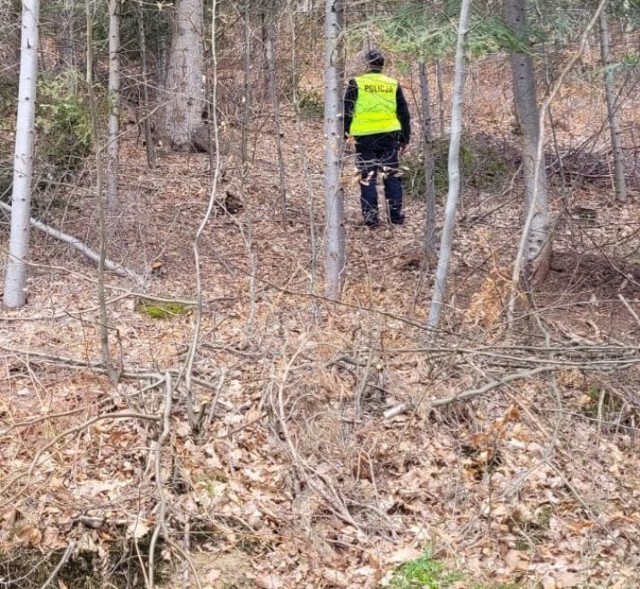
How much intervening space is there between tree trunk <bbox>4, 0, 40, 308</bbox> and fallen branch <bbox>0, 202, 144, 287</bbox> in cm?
101

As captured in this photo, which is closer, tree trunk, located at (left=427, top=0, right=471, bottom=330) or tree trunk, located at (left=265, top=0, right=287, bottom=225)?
tree trunk, located at (left=427, top=0, right=471, bottom=330)

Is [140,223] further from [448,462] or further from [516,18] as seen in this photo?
[448,462]

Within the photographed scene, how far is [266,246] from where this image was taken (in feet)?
32.0

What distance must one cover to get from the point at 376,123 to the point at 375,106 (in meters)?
0.32

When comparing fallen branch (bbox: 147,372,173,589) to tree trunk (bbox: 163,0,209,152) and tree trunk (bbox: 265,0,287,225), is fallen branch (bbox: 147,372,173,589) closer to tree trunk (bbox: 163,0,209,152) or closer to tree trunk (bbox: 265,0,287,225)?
tree trunk (bbox: 265,0,287,225)

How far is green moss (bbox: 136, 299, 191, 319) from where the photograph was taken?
7.33 metres

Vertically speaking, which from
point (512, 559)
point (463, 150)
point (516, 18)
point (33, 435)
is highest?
point (516, 18)

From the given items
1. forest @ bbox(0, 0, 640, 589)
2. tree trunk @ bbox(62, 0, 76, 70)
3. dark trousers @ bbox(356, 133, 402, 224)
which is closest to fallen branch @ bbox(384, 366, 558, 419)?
forest @ bbox(0, 0, 640, 589)

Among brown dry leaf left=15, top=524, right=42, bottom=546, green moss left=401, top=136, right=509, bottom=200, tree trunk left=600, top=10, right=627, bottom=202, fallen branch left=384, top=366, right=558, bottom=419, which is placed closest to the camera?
brown dry leaf left=15, top=524, right=42, bottom=546

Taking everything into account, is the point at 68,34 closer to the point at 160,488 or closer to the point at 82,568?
the point at 160,488

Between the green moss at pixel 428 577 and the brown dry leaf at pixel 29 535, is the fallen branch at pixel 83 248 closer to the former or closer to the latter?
the brown dry leaf at pixel 29 535

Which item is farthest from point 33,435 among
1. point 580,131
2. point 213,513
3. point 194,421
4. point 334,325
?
point 580,131

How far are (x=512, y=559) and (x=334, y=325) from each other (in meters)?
2.85

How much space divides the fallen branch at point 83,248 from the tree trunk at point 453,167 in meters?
3.41
